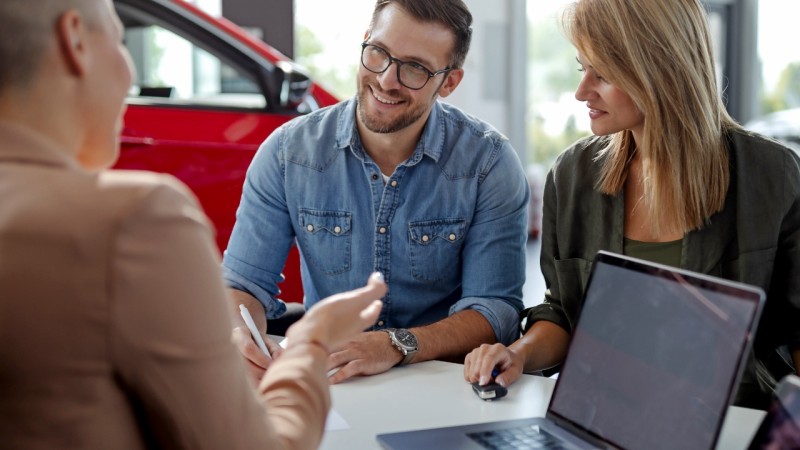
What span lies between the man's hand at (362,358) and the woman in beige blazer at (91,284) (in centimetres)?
70

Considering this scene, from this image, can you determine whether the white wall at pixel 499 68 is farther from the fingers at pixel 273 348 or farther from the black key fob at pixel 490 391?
the black key fob at pixel 490 391

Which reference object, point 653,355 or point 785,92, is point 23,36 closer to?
point 653,355

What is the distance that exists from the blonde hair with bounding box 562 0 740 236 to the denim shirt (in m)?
0.42

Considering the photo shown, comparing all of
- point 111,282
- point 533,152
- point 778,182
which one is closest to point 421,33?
point 778,182

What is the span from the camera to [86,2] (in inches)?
32.4

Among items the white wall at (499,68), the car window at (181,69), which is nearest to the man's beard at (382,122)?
the car window at (181,69)

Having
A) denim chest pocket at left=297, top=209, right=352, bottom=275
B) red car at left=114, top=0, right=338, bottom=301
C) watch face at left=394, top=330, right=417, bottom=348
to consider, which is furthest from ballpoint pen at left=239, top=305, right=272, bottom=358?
red car at left=114, top=0, right=338, bottom=301

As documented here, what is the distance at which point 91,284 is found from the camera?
72 cm

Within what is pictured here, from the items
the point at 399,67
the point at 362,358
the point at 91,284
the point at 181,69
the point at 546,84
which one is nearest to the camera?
the point at 91,284

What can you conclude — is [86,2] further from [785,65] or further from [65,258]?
[785,65]

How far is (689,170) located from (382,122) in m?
0.70

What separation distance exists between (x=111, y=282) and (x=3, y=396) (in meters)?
0.13

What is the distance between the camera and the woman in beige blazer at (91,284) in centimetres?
72

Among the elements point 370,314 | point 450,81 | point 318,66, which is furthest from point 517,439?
point 318,66
